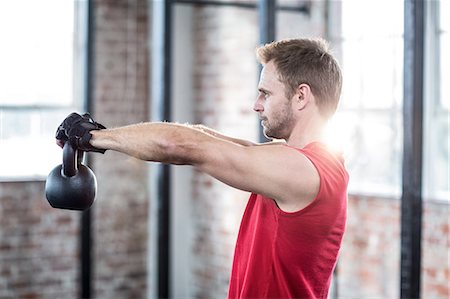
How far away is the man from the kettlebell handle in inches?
1.2

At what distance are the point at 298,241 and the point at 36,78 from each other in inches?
141

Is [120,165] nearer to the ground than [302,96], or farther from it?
nearer to the ground

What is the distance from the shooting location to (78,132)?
2.05 meters

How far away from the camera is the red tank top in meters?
2.04

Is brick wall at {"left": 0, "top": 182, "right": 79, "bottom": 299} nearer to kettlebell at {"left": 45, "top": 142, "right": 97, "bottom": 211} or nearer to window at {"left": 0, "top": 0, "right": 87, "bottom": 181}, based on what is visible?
window at {"left": 0, "top": 0, "right": 87, "bottom": 181}

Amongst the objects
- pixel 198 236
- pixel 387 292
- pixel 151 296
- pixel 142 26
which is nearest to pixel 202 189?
pixel 198 236

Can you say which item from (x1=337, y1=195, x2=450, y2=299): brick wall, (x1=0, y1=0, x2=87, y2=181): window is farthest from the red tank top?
(x1=0, y1=0, x2=87, y2=181): window

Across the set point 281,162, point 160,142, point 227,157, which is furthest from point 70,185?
point 281,162

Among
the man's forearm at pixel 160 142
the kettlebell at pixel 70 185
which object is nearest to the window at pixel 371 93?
the kettlebell at pixel 70 185

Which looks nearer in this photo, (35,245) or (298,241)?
(298,241)

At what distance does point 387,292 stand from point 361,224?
0.41 m

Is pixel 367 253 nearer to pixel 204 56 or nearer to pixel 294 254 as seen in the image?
pixel 204 56

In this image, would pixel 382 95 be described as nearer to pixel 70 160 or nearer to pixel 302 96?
pixel 302 96

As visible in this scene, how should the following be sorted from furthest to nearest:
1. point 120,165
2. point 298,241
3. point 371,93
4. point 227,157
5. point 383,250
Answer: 1. point 120,165
2. point 371,93
3. point 383,250
4. point 298,241
5. point 227,157
